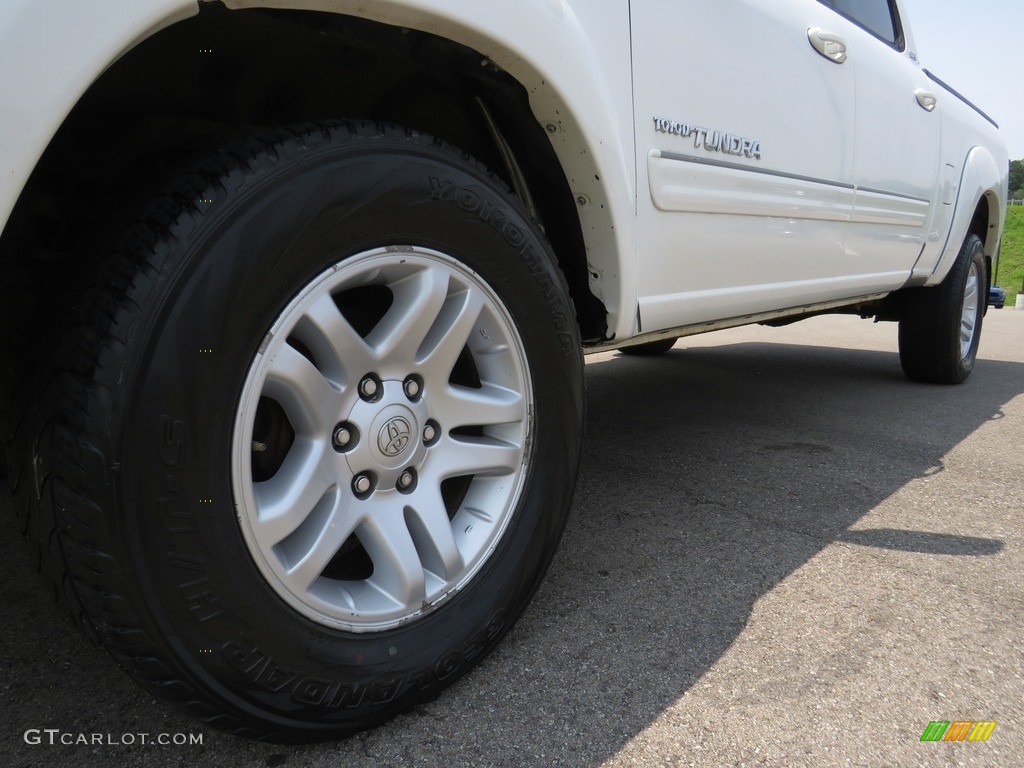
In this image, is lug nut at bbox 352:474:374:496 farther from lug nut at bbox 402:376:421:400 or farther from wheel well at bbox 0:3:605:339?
wheel well at bbox 0:3:605:339

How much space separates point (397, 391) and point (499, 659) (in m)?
0.53

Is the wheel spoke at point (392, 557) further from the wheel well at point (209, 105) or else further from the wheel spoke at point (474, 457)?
the wheel well at point (209, 105)

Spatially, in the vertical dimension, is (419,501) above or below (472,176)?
below

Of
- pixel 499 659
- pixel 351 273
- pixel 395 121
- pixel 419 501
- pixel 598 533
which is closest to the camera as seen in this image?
pixel 351 273

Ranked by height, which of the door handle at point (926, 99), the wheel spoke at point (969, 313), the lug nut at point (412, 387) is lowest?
the wheel spoke at point (969, 313)

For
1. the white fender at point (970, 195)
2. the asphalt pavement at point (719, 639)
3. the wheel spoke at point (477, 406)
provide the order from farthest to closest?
the white fender at point (970, 195)
the wheel spoke at point (477, 406)
the asphalt pavement at point (719, 639)

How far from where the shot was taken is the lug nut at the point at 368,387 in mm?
1183

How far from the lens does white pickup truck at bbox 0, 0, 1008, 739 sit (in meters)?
0.92

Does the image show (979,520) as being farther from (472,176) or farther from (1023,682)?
(472,176)

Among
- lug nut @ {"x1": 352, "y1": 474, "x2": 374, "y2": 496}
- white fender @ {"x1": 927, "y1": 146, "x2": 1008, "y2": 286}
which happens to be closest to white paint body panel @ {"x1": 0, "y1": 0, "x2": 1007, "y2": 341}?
lug nut @ {"x1": 352, "y1": 474, "x2": 374, "y2": 496}

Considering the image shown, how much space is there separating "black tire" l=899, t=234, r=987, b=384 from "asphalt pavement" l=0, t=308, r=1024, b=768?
122 centimetres

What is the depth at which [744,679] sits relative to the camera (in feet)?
4.38

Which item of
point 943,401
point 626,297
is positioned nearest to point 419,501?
point 626,297

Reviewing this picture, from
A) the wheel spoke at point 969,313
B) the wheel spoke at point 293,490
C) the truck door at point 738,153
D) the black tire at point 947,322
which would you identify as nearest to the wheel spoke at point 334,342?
the wheel spoke at point 293,490
